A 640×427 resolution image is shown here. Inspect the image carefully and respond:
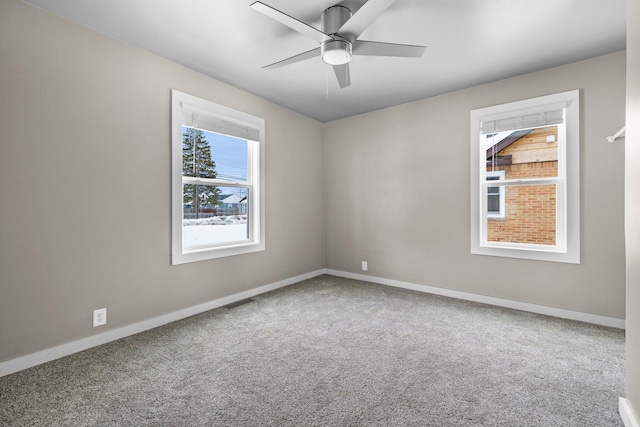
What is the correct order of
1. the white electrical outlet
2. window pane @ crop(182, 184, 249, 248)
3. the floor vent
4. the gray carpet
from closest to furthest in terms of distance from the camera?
the gray carpet, the white electrical outlet, window pane @ crop(182, 184, 249, 248), the floor vent

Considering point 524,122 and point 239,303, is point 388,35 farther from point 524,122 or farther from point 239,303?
point 239,303

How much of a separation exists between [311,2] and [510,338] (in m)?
3.14

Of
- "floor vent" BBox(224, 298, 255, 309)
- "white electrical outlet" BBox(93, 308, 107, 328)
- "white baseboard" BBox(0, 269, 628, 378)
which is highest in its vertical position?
"white electrical outlet" BBox(93, 308, 107, 328)

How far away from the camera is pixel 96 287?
239 cm

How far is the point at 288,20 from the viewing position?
1.85 meters

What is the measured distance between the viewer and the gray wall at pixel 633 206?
4.53 feet

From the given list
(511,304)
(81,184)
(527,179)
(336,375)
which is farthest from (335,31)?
(511,304)

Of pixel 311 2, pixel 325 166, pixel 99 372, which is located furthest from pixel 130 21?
pixel 325 166

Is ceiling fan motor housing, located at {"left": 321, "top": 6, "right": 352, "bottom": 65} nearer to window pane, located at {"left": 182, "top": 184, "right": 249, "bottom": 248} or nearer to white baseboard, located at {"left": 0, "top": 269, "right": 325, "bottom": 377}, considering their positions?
window pane, located at {"left": 182, "top": 184, "right": 249, "bottom": 248}

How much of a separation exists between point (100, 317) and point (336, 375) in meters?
2.00

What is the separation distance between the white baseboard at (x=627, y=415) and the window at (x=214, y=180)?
3.36 metres

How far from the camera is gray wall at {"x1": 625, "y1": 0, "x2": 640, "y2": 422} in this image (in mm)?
1382

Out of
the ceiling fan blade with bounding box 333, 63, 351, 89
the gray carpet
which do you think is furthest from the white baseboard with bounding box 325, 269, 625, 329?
the ceiling fan blade with bounding box 333, 63, 351, 89

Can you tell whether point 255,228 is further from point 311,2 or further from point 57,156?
point 311,2
